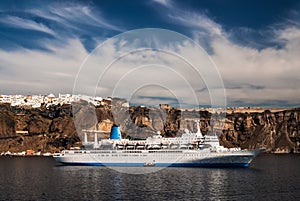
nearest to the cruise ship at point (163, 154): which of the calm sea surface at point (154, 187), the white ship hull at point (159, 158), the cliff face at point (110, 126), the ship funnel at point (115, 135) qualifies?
the white ship hull at point (159, 158)

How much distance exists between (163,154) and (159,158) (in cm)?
103

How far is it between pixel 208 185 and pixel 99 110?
5056 inches

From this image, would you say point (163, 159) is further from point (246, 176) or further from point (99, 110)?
point (99, 110)

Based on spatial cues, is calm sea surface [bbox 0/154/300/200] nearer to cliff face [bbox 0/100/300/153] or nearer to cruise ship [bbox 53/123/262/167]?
cruise ship [bbox 53/123/262/167]

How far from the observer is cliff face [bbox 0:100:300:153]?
15888cm

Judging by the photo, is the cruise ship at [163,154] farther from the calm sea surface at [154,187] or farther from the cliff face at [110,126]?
the cliff face at [110,126]

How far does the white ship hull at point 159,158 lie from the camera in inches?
2677

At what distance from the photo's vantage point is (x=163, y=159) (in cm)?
7106

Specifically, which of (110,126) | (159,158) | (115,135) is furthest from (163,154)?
(110,126)

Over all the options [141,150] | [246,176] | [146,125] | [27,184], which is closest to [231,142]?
[146,125]

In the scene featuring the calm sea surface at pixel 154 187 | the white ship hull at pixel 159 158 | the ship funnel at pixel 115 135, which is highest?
the ship funnel at pixel 115 135

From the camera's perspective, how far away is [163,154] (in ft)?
235

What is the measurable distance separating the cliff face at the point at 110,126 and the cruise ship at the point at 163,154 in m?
75.0

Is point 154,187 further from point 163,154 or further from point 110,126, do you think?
point 110,126
